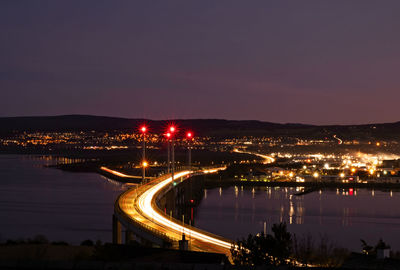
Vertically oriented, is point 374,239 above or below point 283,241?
below

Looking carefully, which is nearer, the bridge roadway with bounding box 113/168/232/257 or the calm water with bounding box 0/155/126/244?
the bridge roadway with bounding box 113/168/232/257

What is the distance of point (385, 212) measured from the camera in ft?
138

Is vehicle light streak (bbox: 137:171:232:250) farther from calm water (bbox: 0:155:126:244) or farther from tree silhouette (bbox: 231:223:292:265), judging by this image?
tree silhouette (bbox: 231:223:292:265)

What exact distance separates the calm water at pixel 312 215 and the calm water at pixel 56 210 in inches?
240

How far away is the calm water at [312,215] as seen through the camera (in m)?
30.7

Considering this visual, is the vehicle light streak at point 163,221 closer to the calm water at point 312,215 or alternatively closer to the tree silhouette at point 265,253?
the calm water at point 312,215

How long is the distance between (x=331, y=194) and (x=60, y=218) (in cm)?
2930

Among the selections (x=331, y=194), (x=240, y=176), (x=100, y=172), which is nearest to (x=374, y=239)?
(x=331, y=194)

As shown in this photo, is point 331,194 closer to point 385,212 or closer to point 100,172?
point 385,212

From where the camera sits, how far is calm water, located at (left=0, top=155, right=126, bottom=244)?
1225 inches

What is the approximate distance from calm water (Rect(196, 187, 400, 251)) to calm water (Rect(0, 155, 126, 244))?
6.10m

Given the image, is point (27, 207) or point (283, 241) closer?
point (283, 241)

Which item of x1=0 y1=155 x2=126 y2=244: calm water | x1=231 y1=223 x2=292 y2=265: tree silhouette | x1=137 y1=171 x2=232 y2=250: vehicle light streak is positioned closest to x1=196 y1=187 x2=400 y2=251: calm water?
x1=137 y1=171 x2=232 y2=250: vehicle light streak

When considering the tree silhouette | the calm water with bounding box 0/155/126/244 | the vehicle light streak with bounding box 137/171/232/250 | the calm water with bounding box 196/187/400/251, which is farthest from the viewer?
the calm water with bounding box 0/155/126/244
